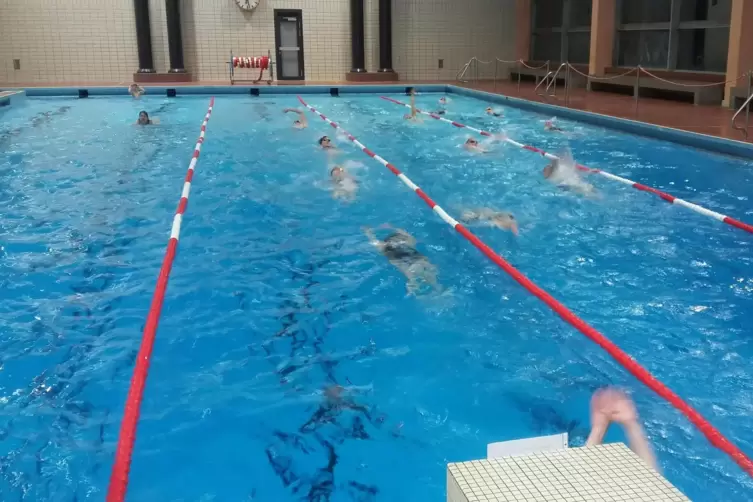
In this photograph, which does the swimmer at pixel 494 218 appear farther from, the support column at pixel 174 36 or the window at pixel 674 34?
the support column at pixel 174 36

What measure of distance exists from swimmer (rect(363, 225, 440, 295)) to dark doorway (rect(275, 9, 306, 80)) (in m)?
13.8

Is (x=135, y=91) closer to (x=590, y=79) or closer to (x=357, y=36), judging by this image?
(x=357, y=36)

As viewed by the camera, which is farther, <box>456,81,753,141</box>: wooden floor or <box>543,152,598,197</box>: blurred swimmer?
<box>456,81,753,141</box>: wooden floor

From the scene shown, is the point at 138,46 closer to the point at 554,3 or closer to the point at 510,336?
the point at 554,3

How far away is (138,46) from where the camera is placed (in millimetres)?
16594

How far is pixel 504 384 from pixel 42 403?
2016 millimetres

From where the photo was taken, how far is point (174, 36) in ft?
54.4

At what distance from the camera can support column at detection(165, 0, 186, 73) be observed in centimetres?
1645

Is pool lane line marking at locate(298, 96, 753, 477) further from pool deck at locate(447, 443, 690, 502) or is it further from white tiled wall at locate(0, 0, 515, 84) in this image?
white tiled wall at locate(0, 0, 515, 84)

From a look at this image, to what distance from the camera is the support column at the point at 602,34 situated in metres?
14.6

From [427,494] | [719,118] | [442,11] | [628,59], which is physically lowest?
[427,494]

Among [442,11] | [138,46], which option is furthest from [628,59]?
[138,46]

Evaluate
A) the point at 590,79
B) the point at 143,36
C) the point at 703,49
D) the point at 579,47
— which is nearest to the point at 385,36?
the point at 579,47

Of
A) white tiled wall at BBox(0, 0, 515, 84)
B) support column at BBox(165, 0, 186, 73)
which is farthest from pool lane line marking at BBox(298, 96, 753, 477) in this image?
white tiled wall at BBox(0, 0, 515, 84)
